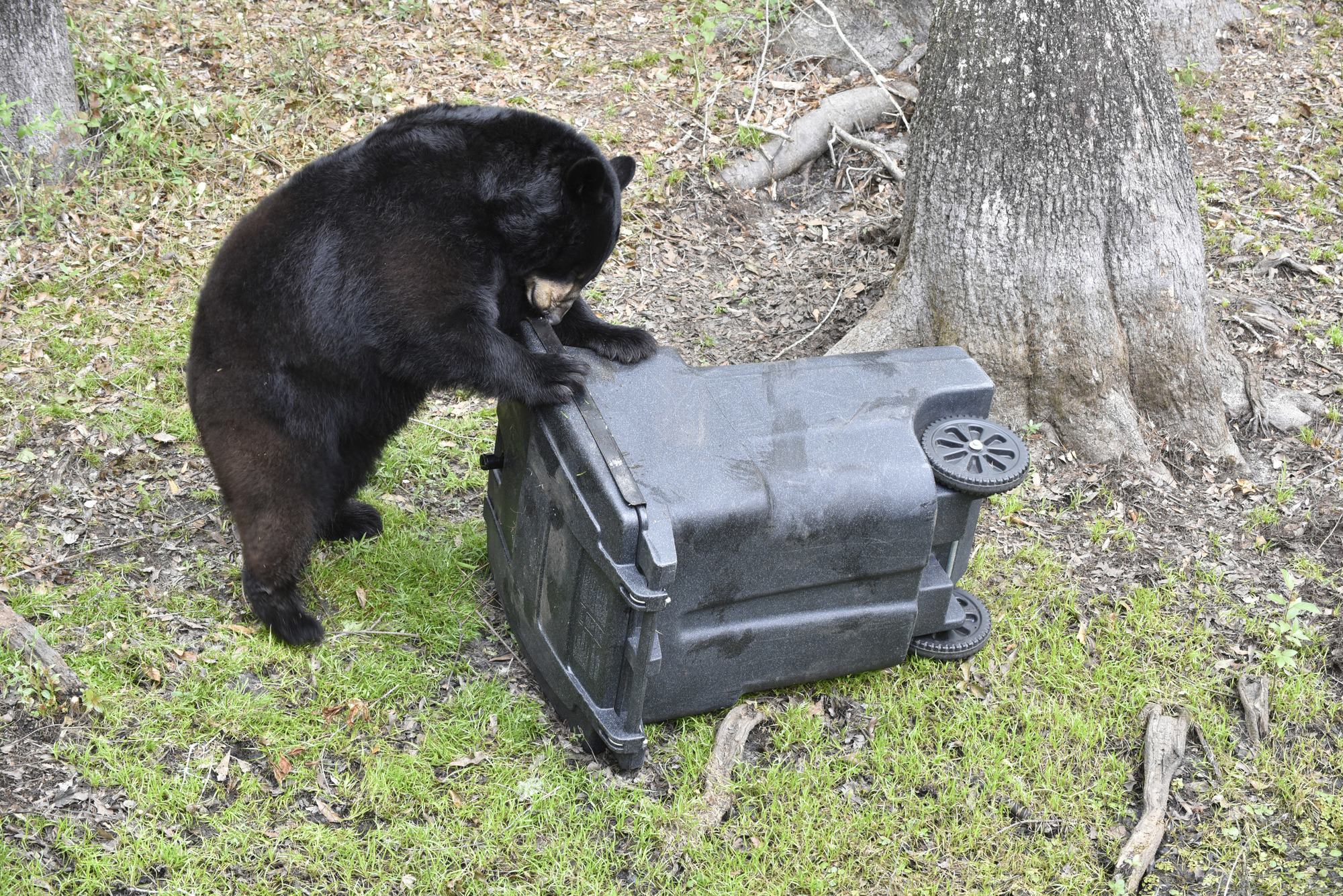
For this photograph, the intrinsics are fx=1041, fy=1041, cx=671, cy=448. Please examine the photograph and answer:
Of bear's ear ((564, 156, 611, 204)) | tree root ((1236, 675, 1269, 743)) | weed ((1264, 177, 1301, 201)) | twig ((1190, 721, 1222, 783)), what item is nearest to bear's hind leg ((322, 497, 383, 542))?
bear's ear ((564, 156, 611, 204))

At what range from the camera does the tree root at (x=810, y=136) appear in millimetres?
6426

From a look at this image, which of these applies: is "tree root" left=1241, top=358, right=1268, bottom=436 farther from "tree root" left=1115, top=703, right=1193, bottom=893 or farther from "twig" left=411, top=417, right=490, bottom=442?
"twig" left=411, top=417, right=490, bottom=442

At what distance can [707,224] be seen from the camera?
6.16 m

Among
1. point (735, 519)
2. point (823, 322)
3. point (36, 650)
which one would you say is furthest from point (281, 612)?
point (823, 322)

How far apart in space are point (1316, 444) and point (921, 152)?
2.12 metres

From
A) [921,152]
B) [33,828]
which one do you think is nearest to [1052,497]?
[921,152]

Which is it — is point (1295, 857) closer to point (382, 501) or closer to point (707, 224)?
point (382, 501)

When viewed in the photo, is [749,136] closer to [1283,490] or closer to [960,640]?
[1283,490]

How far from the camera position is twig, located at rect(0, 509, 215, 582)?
148 inches

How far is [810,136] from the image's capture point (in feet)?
21.5

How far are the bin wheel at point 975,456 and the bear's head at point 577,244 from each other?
1268 millimetres

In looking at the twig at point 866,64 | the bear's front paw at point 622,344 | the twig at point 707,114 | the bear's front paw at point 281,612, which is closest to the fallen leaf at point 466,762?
the bear's front paw at point 281,612

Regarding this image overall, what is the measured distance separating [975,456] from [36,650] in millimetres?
2974

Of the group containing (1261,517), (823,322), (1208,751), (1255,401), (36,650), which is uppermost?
(1255,401)
